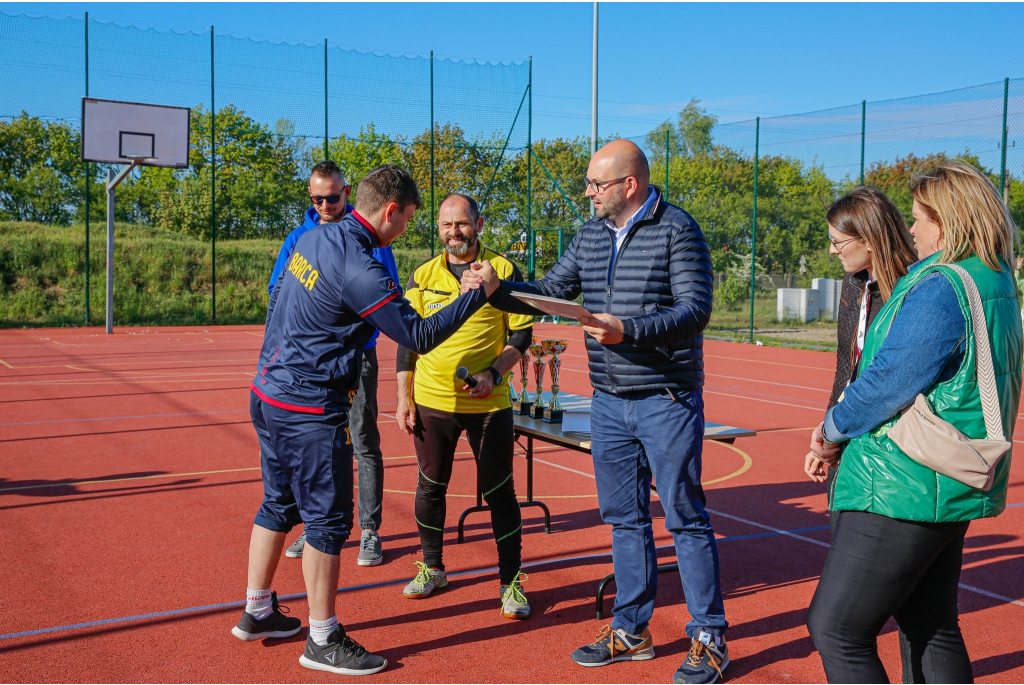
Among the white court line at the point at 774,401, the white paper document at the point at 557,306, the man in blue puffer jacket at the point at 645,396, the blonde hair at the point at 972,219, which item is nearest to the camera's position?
the blonde hair at the point at 972,219

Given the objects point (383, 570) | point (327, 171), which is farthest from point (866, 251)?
point (327, 171)

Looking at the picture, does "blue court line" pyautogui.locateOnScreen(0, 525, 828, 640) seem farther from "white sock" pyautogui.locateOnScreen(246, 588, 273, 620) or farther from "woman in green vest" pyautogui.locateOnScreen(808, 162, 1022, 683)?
"woman in green vest" pyautogui.locateOnScreen(808, 162, 1022, 683)

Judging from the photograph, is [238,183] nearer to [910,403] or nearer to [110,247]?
[110,247]

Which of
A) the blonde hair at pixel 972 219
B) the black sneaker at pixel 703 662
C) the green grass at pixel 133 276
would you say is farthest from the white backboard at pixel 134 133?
the blonde hair at pixel 972 219

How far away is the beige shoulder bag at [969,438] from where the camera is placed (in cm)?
239

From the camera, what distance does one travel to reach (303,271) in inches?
146

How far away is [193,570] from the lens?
16.0ft

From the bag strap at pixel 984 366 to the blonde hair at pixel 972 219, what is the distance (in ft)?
0.41

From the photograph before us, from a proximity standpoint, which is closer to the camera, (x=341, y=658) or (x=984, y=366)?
(x=984, y=366)

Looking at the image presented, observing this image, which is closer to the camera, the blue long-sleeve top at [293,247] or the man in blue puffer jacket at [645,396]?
the man in blue puffer jacket at [645,396]

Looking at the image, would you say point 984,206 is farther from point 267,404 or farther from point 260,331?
point 260,331

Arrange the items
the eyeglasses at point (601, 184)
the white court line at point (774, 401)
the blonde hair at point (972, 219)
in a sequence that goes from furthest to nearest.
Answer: the white court line at point (774, 401)
the eyeglasses at point (601, 184)
the blonde hair at point (972, 219)

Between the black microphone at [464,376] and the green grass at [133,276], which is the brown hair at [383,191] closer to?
the black microphone at [464,376]

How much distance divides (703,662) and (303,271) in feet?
7.52
